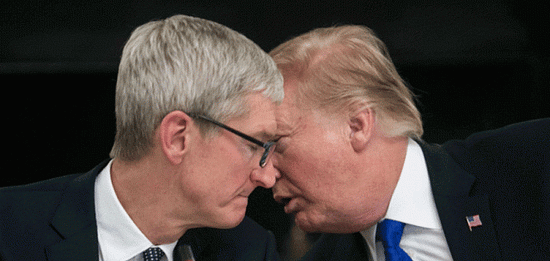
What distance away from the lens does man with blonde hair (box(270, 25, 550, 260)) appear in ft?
7.06

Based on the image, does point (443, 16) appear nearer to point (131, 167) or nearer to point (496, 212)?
point (496, 212)

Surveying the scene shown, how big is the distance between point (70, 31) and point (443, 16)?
1.76 metres

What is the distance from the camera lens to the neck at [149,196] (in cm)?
187

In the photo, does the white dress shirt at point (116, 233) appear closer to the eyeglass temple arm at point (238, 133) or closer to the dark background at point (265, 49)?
the eyeglass temple arm at point (238, 133)

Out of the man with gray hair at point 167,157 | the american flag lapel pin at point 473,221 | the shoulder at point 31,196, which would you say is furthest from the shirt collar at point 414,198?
the shoulder at point 31,196

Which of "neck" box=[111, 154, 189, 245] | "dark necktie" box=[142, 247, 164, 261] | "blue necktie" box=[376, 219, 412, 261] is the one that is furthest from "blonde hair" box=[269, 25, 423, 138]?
"dark necktie" box=[142, 247, 164, 261]

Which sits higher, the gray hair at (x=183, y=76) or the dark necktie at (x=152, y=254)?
the gray hair at (x=183, y=76)

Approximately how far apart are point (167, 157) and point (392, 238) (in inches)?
34.5

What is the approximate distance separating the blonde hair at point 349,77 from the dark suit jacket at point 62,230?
0.56 metres

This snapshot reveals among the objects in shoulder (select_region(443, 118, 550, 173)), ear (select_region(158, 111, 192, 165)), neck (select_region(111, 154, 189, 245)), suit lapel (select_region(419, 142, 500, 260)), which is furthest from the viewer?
shoulder (select_region(443, 118, 550, 173))

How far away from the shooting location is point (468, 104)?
126 inches

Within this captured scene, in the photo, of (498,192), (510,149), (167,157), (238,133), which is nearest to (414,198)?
(498,192)

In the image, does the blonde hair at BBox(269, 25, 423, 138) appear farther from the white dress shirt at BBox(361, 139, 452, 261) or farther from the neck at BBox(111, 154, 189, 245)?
the neck at BBox(111, 154, 189, 245)

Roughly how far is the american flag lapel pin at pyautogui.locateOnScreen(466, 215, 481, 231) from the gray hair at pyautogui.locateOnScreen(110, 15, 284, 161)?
826mm
